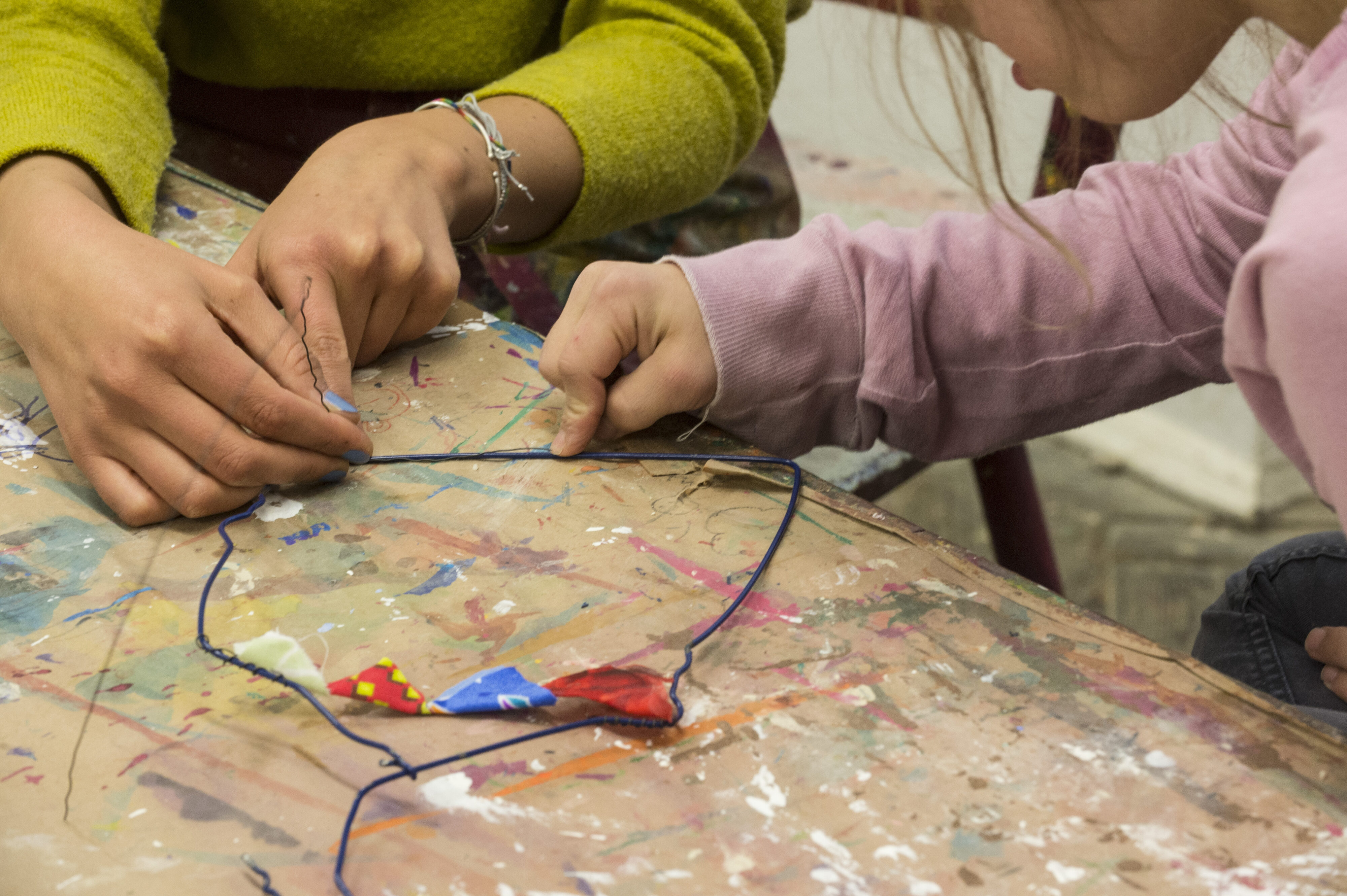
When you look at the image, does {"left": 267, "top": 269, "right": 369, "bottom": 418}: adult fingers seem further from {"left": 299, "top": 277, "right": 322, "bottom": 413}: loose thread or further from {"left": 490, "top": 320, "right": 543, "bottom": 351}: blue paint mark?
{"left": 490, "top": 320, "right": 543, "bottom": 351}: blue paint mark

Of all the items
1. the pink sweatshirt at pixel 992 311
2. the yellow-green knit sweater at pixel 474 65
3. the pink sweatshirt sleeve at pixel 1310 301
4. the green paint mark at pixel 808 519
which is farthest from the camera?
the yellow-green knit sweater at pixel 474 65

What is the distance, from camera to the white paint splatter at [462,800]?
382mm

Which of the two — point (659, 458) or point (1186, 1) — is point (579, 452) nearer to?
point (659, 458)

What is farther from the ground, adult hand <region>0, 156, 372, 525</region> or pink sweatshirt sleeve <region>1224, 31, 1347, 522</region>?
pink sweatshirt sleeve <region>1224, 31, 1347, 522</region>

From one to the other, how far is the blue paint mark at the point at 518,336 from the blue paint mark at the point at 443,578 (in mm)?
229

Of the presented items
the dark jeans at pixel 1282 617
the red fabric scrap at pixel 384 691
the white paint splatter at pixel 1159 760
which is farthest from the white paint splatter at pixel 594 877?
the dark jeans at pixel 1282 617

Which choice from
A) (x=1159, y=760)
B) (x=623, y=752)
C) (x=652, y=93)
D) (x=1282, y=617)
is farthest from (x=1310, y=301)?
(x=652, y=93)

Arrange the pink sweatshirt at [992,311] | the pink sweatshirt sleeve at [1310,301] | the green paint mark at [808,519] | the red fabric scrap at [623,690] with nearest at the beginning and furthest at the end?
the pink sweatshirt sleeve at [1310,301] < the red fabric scrap at [623,690] < the green paint mark at [808,519] < the pink sweatshirt at [992,311]

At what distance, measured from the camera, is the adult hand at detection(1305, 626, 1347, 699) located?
0.60 m

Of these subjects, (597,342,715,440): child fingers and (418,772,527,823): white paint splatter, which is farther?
(597,342,715,440): child fingers

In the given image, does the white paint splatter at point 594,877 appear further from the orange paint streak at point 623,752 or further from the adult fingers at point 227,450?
the adult fingers at point 227,450

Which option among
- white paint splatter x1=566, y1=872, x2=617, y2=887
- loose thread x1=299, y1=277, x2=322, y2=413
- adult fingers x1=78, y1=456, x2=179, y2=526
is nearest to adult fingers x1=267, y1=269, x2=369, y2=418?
loose thread x1=299, y1=277, x2=322, y2=413

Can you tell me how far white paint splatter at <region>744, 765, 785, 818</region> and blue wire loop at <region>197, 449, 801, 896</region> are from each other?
44mm

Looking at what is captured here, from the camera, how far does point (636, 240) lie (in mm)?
1106
